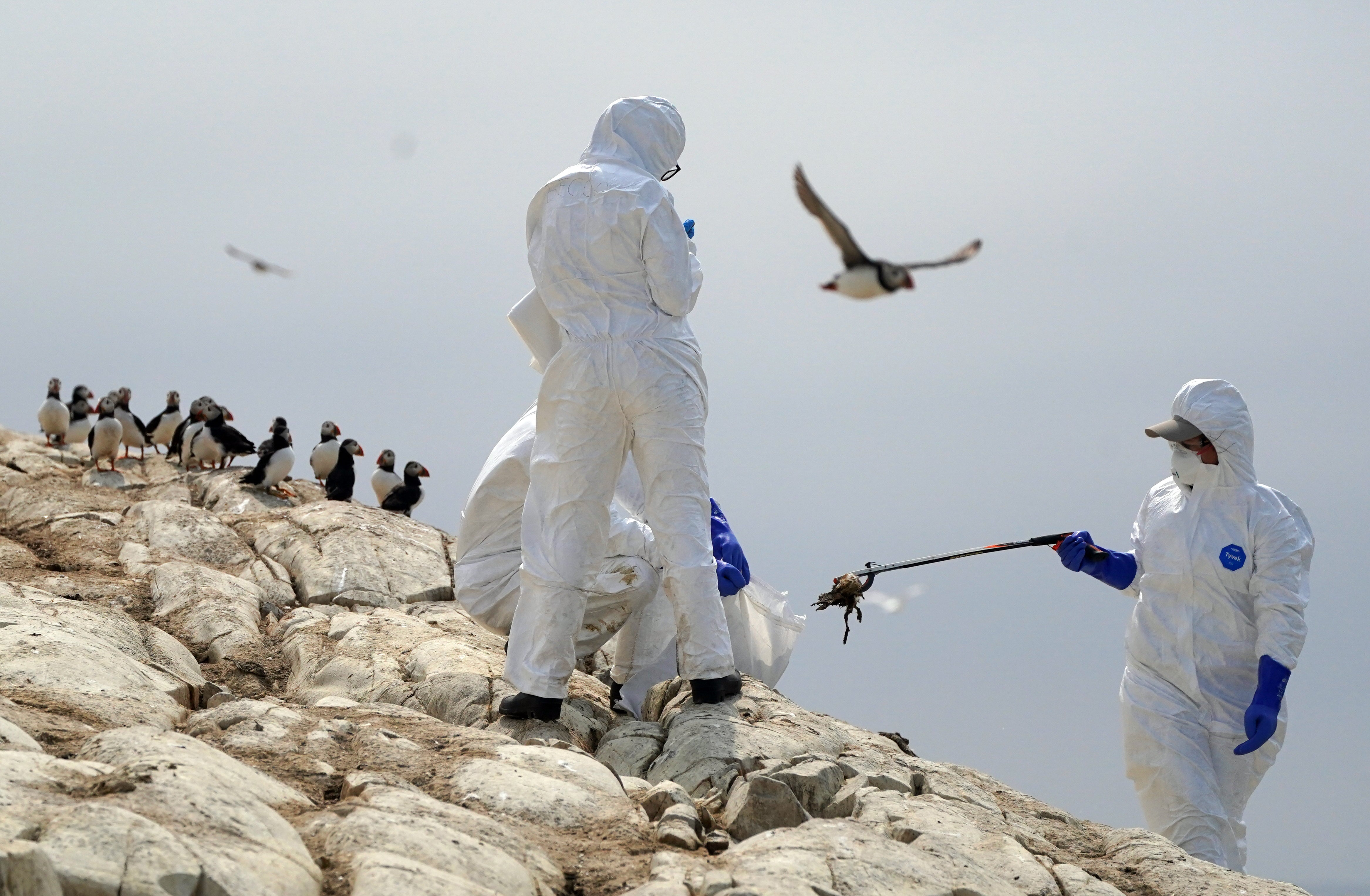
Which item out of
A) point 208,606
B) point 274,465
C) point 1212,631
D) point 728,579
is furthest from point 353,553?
point 1212,631

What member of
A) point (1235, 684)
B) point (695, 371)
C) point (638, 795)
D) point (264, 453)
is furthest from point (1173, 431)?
point (264, 453)

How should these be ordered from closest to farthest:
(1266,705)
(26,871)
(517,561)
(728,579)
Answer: (26,871) < (1266,705) < (728,579) < (517,561)

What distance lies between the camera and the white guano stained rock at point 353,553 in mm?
9953

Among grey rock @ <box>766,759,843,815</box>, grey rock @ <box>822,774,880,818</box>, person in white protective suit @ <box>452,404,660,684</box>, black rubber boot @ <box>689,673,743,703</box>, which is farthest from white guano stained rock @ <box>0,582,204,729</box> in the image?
grey rock @ <box>822,774,880,818</box>

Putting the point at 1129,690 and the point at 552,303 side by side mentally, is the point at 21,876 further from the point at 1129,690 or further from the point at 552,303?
the point at 1129,690

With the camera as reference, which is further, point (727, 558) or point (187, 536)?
point (187, 536)

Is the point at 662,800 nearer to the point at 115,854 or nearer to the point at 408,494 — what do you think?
the point at 115,854

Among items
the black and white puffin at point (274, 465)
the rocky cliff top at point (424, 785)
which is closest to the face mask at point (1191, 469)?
the rocky cliff top at point (424, 785)

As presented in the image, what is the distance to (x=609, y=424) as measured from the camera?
6.46 metres

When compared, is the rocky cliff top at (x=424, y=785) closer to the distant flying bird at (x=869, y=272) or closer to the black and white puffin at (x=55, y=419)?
the distant flying bird at (x=869, y=272)

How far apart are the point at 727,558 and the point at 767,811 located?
2.56 meters

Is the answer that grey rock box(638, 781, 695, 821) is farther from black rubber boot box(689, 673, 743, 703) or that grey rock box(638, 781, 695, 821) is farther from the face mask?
the face mask

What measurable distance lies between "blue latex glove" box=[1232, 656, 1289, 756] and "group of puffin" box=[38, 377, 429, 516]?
9004 mm

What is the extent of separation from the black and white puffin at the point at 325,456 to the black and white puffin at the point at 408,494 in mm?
934
